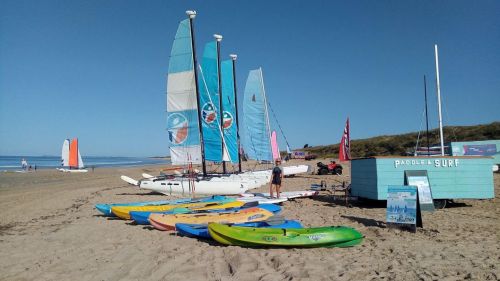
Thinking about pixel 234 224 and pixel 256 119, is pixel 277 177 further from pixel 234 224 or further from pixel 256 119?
pixel 256 119

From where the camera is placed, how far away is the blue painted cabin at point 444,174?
1154 centimetres

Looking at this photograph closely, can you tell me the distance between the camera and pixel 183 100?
1775 centimetres

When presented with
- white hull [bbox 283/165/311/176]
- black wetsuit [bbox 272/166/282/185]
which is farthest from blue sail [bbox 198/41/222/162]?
white hull [bbox 283/165/311/176]

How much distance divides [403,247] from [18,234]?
32.1 feet

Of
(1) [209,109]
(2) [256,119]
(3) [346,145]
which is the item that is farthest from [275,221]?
(2) [256,119]

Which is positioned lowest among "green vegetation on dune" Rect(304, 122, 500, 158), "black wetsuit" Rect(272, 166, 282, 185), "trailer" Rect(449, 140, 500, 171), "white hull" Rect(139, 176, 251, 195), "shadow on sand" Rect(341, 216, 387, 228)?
"shadow on sand" Rect(341, 216, 387, 228)

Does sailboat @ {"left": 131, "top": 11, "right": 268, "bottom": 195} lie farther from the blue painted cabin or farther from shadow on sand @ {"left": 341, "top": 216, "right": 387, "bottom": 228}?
shadow on sand @ {"left": 341, "top": 216, "right": 387, "bottom": 228}

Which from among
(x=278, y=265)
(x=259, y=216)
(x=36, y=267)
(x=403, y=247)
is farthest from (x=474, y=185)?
(x=36, y=267)

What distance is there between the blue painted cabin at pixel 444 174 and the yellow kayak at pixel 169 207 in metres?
4.55

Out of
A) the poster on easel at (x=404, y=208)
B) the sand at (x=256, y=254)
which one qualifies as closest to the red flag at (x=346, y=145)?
the sand at (x=256, y=254)

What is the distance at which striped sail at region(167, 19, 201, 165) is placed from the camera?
17.6 m

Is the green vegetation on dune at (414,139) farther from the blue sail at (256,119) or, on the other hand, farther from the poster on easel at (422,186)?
the poster on easel at (422,186)

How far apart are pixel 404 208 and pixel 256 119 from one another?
15504mm

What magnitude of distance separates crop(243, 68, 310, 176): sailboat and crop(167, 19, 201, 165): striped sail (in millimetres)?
6536
